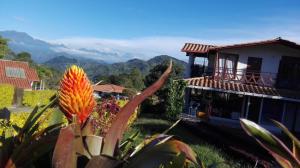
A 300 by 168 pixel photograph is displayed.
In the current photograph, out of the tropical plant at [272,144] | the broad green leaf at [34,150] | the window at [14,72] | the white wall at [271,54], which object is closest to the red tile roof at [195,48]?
the white wall at [271,54]

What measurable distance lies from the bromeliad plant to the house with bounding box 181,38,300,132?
2564cm

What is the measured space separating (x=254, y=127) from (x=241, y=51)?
28000 millimetres

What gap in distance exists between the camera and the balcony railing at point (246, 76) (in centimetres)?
2775

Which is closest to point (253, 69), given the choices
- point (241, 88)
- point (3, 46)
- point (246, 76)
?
point (246, 76)

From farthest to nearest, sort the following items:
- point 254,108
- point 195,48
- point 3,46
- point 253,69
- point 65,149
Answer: point 3,46 → point 195,48 → point 254,108 → point 253,69 → point 65,149

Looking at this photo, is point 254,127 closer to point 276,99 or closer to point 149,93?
point 149,93

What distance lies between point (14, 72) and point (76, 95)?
5195cm

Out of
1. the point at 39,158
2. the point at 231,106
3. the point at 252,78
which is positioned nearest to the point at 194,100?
the point at 231,106

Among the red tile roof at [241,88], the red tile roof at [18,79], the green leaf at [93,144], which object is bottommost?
the red tile roof at [18,79]

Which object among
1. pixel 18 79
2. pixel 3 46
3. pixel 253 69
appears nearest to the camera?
pixel 253 69

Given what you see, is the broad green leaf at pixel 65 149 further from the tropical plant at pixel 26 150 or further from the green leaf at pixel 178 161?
the green leaf at pixel 178 161

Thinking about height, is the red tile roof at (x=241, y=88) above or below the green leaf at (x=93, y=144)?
below

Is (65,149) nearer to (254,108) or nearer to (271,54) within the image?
(271,54)

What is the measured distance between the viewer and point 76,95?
1178 mm
